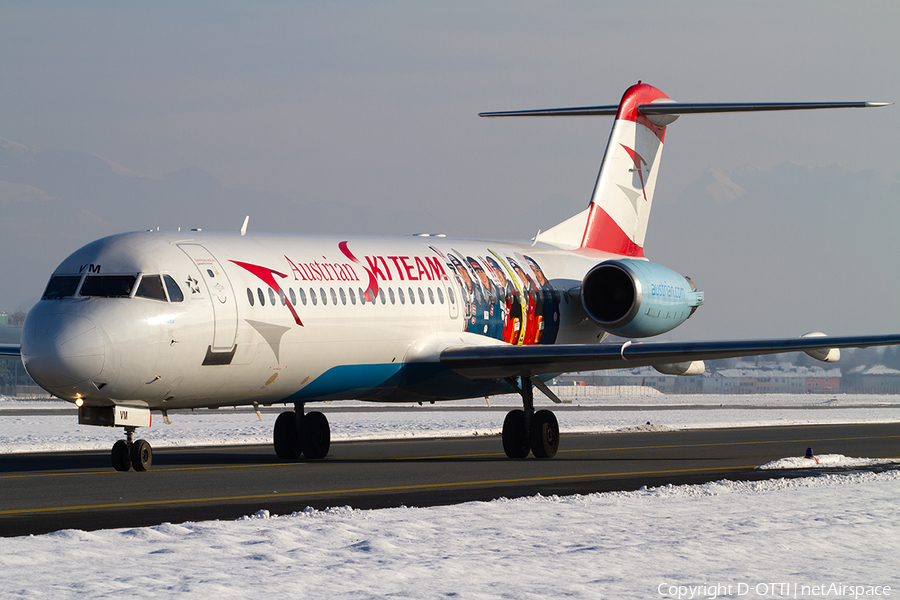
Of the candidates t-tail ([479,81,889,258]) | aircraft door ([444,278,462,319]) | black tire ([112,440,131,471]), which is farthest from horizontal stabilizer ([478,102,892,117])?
black tire ([112,440,131,471])

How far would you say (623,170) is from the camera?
28000 mm

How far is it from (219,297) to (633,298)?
9.20 meters

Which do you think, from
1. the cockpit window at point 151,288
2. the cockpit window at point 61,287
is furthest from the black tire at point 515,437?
the cockpit window at point 61,287

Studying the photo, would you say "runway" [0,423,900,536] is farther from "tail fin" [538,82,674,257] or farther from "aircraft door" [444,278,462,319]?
"tail fin" [538,82,674,257]

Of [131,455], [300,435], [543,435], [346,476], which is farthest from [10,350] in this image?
[543,435]

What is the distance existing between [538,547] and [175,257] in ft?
30.5

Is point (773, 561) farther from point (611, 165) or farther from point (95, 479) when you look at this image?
point (611, 165)

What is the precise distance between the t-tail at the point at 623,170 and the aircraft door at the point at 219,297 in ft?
35.6

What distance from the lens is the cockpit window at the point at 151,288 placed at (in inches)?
658

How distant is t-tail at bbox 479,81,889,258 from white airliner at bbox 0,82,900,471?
0.16 ft

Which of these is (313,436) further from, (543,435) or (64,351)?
(64,351)

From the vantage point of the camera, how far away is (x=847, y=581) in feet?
28.4

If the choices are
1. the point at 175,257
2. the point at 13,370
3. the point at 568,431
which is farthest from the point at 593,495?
the point at 13,370

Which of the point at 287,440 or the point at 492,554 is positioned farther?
the point at 287,440
